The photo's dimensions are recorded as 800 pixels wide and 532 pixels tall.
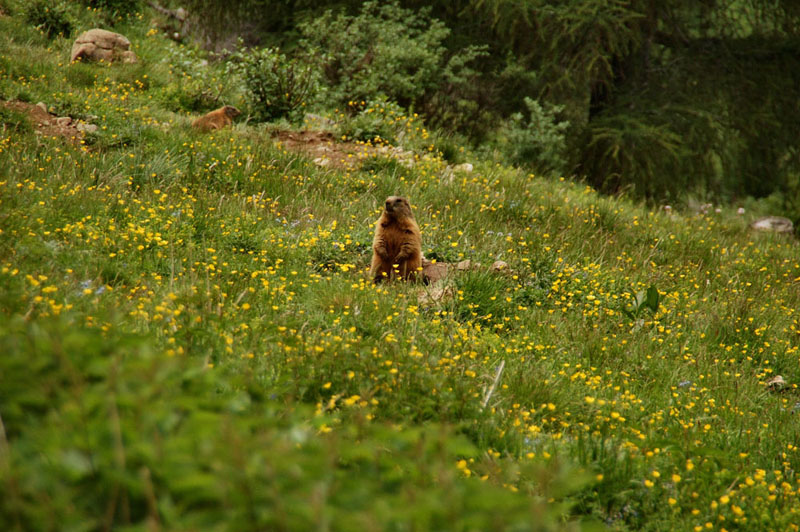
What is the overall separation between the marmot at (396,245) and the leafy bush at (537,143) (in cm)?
756

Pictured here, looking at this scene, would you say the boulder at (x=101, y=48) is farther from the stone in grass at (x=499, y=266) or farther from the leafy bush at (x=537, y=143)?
the stone in grass at (x=499, y=266)

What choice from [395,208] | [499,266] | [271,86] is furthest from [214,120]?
[499,266]

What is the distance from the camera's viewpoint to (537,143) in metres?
13.6

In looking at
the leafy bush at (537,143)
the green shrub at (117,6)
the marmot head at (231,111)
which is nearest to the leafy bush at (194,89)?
the marmot head at (231,111)

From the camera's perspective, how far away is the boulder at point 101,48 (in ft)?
39.9

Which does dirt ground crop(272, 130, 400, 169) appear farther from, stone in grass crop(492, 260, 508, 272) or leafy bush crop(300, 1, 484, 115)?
stone in grass crop(492, 260, 508, 272)

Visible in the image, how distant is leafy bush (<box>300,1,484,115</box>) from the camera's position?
43.1ft

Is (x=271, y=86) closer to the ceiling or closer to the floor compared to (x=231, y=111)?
closer to the ceiling

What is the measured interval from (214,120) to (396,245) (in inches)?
200

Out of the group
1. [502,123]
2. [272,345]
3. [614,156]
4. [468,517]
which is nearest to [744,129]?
[614,156]

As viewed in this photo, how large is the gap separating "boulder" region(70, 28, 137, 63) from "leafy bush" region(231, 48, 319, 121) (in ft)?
8.37

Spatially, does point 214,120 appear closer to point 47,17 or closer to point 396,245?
point 396,245

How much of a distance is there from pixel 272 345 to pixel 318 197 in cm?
382

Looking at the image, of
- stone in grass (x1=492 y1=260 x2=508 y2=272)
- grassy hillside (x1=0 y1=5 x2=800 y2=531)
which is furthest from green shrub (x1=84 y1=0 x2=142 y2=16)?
stone in grass (x1=492 y1=260 x2=508 y2=272)
